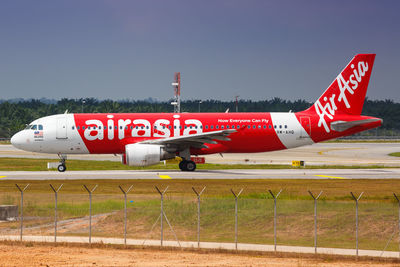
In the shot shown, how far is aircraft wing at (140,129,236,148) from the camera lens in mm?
43906

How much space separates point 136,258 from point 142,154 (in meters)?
22.7

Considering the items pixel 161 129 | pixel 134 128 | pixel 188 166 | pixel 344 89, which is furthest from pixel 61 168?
pixel 344 89

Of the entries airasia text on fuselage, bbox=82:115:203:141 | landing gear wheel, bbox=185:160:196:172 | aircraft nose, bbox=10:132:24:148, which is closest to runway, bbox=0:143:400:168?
airasia text on fuselage, bbox=82:115:203:141

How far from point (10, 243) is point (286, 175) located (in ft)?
81.1

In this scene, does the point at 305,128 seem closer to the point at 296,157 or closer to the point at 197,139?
the point at 197,139

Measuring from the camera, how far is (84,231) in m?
26.6

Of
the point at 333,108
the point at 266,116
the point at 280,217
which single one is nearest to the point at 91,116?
the point at 266,116

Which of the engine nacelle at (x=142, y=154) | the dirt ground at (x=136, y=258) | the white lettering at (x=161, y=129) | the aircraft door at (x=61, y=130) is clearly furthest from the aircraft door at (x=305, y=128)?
the dirt ground at (x=136, y=258)

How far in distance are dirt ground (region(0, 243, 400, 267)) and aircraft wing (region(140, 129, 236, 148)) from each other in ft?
71.0

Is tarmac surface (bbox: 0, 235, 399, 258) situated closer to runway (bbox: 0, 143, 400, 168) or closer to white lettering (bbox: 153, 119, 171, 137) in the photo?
white lettering (bbox: 153, 119, 171, 137)

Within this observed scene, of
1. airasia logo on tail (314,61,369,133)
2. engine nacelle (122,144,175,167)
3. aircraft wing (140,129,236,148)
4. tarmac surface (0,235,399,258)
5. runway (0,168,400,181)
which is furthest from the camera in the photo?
airasia logo on tail (314,61,369,133)

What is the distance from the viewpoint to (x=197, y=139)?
4466 cm

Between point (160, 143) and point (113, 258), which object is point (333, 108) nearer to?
point (160, 143)

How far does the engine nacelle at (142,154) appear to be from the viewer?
4366 cm
